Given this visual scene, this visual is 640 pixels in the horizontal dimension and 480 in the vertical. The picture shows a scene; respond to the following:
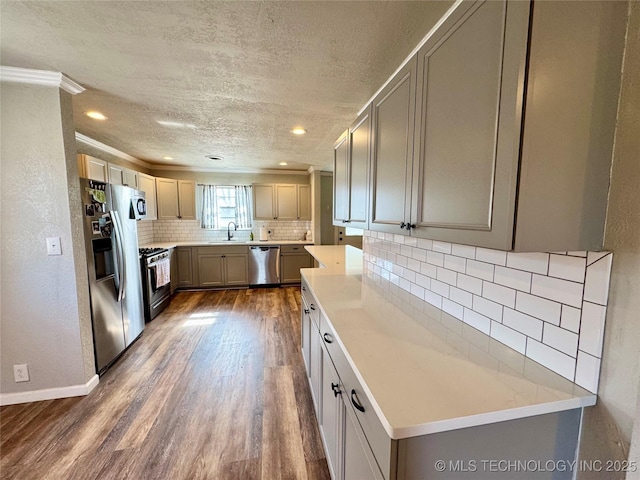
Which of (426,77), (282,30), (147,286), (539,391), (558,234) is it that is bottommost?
(147,286)

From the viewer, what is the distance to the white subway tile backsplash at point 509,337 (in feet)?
3.15

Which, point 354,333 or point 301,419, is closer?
point 354,333

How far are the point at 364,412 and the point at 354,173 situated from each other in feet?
4.65

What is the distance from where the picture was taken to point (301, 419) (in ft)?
5.95

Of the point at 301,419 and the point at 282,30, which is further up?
the point at 282,30

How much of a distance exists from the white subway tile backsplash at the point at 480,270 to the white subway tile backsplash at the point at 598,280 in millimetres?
331

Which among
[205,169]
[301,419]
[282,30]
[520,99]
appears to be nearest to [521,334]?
[520,99]

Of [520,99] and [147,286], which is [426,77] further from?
[147,286]

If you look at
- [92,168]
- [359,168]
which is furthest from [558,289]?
[92,168]

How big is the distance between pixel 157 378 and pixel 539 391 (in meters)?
2.64

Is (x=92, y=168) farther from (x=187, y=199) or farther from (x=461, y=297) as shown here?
(x=461, y=297)

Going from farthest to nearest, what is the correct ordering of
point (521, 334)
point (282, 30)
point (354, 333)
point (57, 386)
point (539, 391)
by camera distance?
1. point (57, 386)
2. point (282, 30)
3. point (354, 333)
4. point (521, 334)
5. point (539, 391)

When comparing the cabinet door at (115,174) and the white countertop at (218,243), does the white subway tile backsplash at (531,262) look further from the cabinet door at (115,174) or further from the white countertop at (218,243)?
the white countertop at (218,243)

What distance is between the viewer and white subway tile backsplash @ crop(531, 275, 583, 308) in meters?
0.79
